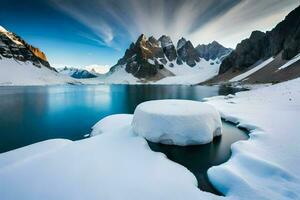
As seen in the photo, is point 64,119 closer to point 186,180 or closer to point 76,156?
point 76,156

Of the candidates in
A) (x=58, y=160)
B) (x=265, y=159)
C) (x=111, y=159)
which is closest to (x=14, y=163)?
(x=58, y=160)

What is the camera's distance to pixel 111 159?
1075 centimetres

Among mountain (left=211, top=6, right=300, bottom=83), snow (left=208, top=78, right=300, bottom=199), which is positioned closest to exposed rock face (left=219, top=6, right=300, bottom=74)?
mountain (left=211, top=6, right=300, bottom=83)

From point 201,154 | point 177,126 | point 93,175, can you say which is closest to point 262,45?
point 177,126

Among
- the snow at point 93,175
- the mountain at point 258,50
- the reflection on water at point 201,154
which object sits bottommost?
the reflection on water at point 201,154

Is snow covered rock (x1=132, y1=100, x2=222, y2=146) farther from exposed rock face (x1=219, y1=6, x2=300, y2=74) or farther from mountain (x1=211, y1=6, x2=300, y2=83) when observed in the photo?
exposed rock face (x1=219, y1=6, x2=300, y2=74)

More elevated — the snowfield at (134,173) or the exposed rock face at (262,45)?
the exposed rock face at (262,45)

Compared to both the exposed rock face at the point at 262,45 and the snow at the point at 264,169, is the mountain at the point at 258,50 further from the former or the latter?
the snow at the point at 264,169

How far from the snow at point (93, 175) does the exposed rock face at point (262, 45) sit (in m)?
134

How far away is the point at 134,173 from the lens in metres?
9.23

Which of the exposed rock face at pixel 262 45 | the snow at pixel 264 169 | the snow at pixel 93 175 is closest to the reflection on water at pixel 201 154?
the snow at pixel 264 169

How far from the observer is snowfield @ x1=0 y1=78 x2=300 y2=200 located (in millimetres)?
7566

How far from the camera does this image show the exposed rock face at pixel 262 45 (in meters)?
125

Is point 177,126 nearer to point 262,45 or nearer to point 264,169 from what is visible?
point 264,169
